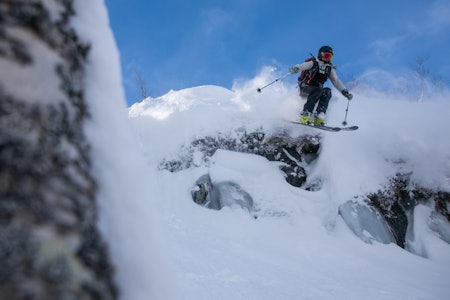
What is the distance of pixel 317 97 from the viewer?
6883 millimetres

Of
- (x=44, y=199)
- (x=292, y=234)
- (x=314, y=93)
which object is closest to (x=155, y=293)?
(x=44, y=199)

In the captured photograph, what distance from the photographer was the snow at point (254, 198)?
673 millimetres

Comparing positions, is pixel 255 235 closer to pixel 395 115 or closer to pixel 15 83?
pixel 15 83

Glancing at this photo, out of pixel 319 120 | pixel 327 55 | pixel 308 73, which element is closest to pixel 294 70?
pixel 308 73

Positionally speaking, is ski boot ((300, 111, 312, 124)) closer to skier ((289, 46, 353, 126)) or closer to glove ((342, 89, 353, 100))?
skier ((289, 46, 353, 126))

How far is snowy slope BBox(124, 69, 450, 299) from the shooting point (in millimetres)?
3150

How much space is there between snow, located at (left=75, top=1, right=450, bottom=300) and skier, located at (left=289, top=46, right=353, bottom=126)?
86cm

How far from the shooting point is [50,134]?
56 cm

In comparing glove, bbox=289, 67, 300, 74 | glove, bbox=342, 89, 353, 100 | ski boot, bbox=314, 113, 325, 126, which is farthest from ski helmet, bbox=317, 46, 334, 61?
ski boot, bbox=314, 113, 325, 126

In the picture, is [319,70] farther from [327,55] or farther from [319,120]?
[319,120]

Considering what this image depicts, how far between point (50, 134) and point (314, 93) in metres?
6.95

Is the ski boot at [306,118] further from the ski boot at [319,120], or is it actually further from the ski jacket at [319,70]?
the ski jacket at [319,70]

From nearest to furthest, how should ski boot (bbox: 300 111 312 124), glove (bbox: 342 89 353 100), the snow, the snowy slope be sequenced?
the snow < the snowy slope < ski boot (bbox: 300 111 312 124) < glove (bbox: 342 89 353 100)

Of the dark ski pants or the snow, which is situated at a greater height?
the dark ski pants
